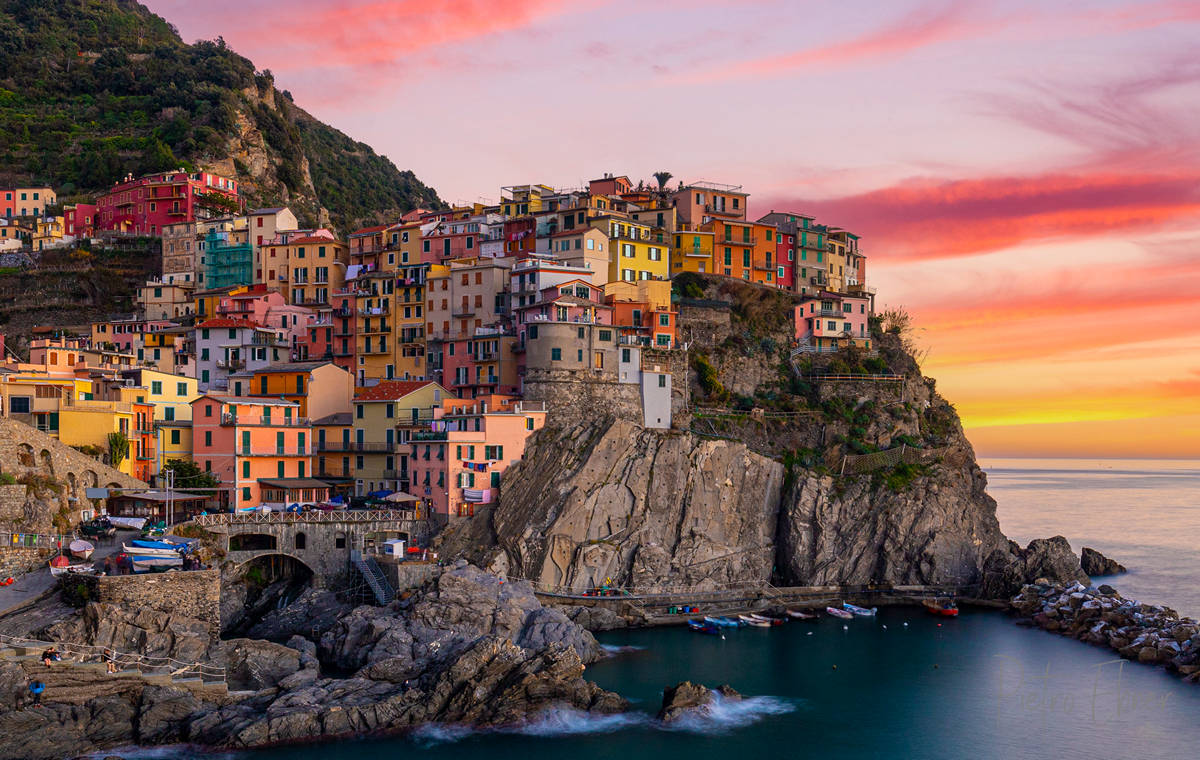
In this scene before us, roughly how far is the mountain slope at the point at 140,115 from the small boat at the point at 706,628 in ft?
259

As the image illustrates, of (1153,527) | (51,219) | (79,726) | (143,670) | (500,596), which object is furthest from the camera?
(1153,527)

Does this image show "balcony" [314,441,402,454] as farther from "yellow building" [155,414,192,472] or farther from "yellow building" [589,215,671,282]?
"yellow building" [589,215,671,282]

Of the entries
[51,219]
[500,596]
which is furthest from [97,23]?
[500,596]

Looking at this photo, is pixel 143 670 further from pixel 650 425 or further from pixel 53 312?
pixel 53 312

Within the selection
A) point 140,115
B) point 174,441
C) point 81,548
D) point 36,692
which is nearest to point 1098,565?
point 174,441

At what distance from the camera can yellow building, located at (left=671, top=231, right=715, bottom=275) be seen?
96.0 metres

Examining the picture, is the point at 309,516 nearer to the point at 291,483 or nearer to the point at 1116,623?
the point at 291,483

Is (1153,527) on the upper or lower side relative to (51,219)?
lower

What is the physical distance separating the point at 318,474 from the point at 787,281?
149 ft

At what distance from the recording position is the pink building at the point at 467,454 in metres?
71.5

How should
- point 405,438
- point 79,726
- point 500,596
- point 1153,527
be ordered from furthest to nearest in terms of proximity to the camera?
point 1153,527, point 405,438, point 500,596, point 79,726

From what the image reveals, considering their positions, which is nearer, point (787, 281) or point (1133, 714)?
point (1133, 714)

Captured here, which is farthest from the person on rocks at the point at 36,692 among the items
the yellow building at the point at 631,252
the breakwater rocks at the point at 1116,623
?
the breakwater rocks at the point at 1116,623

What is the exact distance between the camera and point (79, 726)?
147 ft
